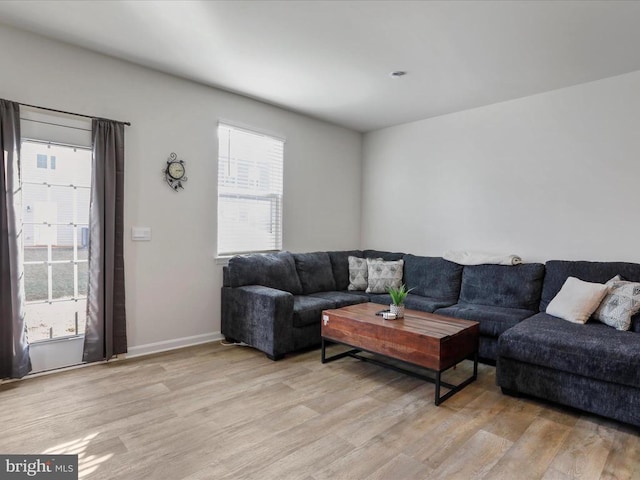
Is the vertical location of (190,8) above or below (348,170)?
above

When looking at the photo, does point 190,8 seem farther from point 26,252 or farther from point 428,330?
point 428,330

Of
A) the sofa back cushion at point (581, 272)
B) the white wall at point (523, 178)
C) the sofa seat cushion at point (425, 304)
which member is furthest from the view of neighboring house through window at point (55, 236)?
the sofa back cushion at point (581, 272)

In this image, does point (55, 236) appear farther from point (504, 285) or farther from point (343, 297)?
point (504, 285)

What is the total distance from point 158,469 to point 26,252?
6.90ft

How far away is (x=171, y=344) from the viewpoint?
11.9 feet

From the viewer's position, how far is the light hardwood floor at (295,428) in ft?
6.14

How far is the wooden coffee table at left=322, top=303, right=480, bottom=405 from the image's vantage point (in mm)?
2588

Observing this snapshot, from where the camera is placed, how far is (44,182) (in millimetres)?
2965

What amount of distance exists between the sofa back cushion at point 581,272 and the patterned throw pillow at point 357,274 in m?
1.89

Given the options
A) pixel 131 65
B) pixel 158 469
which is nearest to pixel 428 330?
pixel 158 469

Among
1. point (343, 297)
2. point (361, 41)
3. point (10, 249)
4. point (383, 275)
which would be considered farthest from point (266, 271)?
point (361, 41)

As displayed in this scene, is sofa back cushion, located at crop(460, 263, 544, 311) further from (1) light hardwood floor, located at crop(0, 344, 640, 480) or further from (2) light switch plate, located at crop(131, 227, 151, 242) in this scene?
(2) light switch plate, located at crop(131, 227, 151, 242)

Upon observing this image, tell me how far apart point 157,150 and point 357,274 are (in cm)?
261

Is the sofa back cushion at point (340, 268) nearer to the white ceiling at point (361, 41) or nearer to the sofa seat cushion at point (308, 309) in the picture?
the sofa seat cushion at point (308, 309)
